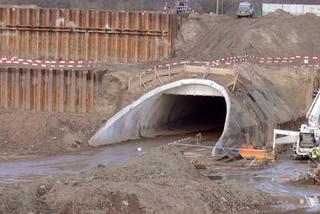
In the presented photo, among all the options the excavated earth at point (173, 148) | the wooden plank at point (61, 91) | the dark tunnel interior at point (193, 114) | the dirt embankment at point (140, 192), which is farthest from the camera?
the dark tunnel interior at point (193, 114)

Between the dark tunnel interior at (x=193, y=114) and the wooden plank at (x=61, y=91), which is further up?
the wooden plank at (x=61, y=91)

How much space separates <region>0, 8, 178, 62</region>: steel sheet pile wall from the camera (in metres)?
58.0

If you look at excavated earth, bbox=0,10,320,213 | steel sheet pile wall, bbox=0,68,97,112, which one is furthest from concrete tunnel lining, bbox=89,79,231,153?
steel sheet pile wall, bbox=0,68,97,112

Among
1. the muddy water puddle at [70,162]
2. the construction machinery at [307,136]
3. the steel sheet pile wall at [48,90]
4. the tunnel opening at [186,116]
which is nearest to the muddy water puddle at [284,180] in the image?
the construction machinery at [307,136]

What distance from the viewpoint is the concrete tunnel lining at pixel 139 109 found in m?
47.3

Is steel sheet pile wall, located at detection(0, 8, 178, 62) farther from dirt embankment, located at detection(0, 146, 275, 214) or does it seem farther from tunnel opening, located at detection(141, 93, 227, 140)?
dirt embankment, located at detection(0, 146, 275, 214)

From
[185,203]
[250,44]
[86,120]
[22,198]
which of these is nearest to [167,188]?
[185,203]

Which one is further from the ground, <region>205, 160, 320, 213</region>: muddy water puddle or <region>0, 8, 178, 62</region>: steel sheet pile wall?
<region>0, 8, 178, 62</region>: steel sheet pile wall

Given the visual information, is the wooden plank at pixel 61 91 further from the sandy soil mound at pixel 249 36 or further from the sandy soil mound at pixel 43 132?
the sandy soil mound at pixel 249 36

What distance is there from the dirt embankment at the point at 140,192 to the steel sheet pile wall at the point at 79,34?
23.4m

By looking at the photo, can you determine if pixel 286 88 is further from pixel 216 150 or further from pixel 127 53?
pixel 216 150

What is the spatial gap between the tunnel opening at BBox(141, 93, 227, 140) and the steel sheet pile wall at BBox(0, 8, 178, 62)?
4478 millimetres

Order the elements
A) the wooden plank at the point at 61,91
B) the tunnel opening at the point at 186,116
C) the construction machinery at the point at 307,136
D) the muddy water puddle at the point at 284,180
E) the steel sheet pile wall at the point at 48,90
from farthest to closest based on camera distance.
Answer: the tunnel opening at the point at 186,116 → the steel sheet pile wall at the point at 48,90 → the wooden plank at the point at 61,91 → the construction machinery at the point at 307,136 → the muddy water puddle at the point at 284,180

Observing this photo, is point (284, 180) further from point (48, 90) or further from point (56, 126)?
point (48, 90)
